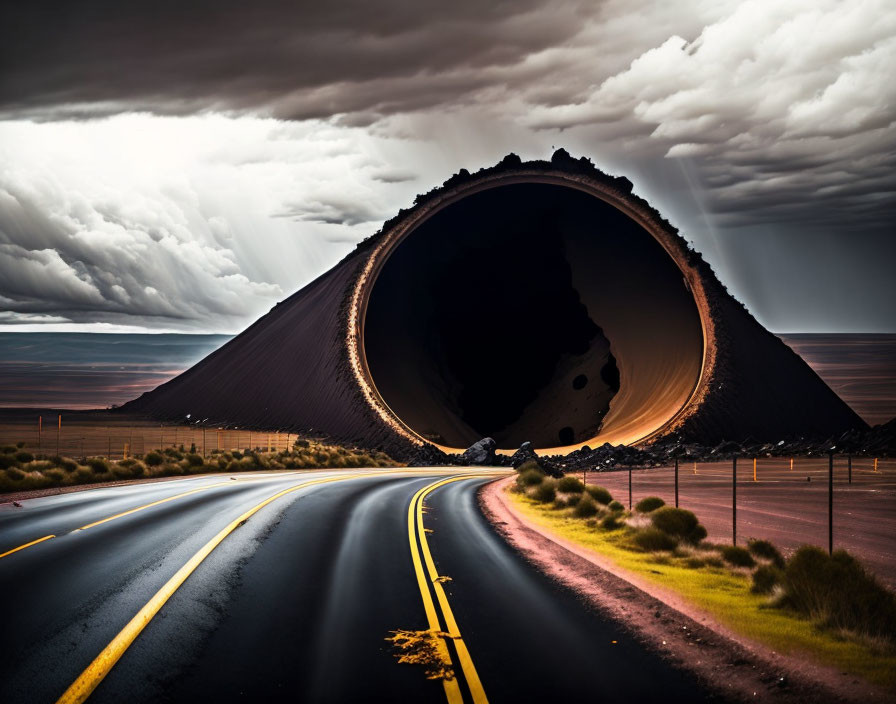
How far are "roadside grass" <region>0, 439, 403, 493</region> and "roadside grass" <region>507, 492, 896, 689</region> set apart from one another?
16.5m

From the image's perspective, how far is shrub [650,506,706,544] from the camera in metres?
14.0

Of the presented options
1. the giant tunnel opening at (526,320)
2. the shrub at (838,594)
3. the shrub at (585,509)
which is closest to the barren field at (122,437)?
the giant tunnel opening at (526,320)

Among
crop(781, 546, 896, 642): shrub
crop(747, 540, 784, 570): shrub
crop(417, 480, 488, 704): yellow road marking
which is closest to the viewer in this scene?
crop(417, 480, 488, 704): yellow road marking

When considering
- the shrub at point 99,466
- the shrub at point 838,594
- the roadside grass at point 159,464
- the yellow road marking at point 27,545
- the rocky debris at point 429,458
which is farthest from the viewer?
the rocky debris at point 429,458

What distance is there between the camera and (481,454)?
47.2 meters

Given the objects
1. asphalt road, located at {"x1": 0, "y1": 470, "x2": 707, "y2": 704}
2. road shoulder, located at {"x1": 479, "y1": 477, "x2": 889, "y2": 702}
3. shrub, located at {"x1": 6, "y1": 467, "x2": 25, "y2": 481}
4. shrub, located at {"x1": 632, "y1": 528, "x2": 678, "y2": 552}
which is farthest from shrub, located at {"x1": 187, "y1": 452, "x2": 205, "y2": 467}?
road shoulder, located at {"x1": 479, "y1": 477, "x2": 889, "y2": 702}

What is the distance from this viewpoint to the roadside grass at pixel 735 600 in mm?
7215

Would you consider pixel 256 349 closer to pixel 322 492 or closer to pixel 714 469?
pixel 714 469

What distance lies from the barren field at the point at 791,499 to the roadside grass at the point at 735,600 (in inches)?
99.5

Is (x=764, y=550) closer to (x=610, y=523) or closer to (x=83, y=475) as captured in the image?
(x=610, y=523)

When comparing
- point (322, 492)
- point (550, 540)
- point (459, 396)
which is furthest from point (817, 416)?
point (550, 540)

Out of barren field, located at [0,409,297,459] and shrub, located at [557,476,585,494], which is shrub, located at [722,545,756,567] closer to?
shrub, located at [557,476,585,494]

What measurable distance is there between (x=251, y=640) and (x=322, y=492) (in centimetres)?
1581

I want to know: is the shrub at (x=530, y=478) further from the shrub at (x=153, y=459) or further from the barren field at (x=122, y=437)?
the barren field at (x=122, y=437)
